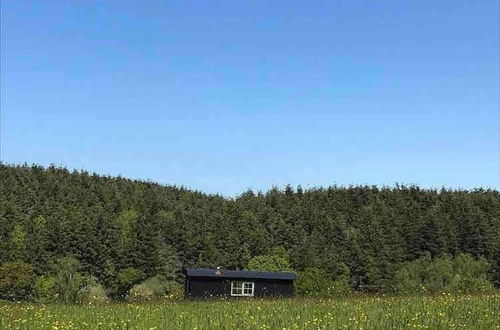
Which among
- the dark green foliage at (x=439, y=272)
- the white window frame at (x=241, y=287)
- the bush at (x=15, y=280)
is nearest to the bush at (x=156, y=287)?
the bush at (x=15, y=280)

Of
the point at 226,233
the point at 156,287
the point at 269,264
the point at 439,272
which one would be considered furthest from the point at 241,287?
the point at 226,233

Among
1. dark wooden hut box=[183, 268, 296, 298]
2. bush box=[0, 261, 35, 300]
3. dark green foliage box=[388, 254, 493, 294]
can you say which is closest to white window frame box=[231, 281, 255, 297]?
dark wooden hut box=[183, 268, 296, 298]

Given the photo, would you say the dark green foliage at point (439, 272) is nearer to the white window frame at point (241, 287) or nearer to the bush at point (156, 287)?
the white window frame at point (241, 287)

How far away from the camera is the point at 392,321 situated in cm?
1881

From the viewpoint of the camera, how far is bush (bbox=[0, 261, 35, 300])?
252 feet

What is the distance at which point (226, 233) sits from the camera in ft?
348

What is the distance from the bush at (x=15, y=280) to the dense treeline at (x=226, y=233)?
562 centimetres

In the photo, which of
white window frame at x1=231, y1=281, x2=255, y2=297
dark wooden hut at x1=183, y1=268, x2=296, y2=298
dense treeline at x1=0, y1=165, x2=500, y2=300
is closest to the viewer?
dark wooden hut at x1=183, y1=268, x2=296, y2=298

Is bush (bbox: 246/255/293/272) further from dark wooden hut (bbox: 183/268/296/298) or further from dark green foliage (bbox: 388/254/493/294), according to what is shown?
dark wooden hut (bbox: 183/268/296/298)

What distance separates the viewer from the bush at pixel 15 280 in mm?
76688

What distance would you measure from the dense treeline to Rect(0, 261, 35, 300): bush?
562cm

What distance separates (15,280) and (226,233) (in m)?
39.3

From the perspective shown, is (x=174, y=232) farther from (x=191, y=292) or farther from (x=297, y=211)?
(x=191, y=292)

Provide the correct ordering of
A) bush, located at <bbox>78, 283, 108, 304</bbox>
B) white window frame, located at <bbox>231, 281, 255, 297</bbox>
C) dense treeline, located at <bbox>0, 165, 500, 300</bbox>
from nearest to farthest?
bush, located at <bbox>78, 283, 108, 304</bbox> → white window frame, located at <bbox>231, 281, 255, 297</bbox> → dense treeline, located at <bbox>0, 165, 500, 300</bbox>
